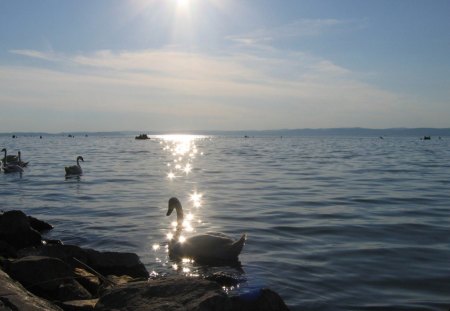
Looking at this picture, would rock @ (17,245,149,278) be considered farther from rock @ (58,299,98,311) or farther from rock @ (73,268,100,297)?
rock @ (58,299,98,311)

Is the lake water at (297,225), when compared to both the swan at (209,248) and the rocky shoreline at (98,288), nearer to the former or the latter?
the swan at (209,248)

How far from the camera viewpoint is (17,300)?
623cm

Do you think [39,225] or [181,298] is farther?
[39,225]

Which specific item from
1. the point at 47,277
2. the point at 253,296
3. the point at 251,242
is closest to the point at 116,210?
the point at 251,242

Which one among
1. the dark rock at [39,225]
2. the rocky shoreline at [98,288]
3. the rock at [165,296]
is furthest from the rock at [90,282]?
the dark rock at [39,225]

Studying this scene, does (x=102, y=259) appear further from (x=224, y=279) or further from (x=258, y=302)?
(x=258, y=302)

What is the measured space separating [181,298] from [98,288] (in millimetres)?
2528

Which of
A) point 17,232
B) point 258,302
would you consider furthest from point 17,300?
point 17,232

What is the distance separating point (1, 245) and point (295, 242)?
269 inches

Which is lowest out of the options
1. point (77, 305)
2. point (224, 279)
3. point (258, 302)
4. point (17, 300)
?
point (224, 279)

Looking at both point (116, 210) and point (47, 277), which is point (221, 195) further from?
point (47, 277)

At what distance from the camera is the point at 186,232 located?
14.5m

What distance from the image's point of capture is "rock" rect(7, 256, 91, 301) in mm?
7928

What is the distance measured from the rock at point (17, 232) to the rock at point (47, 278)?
11.5 ft
